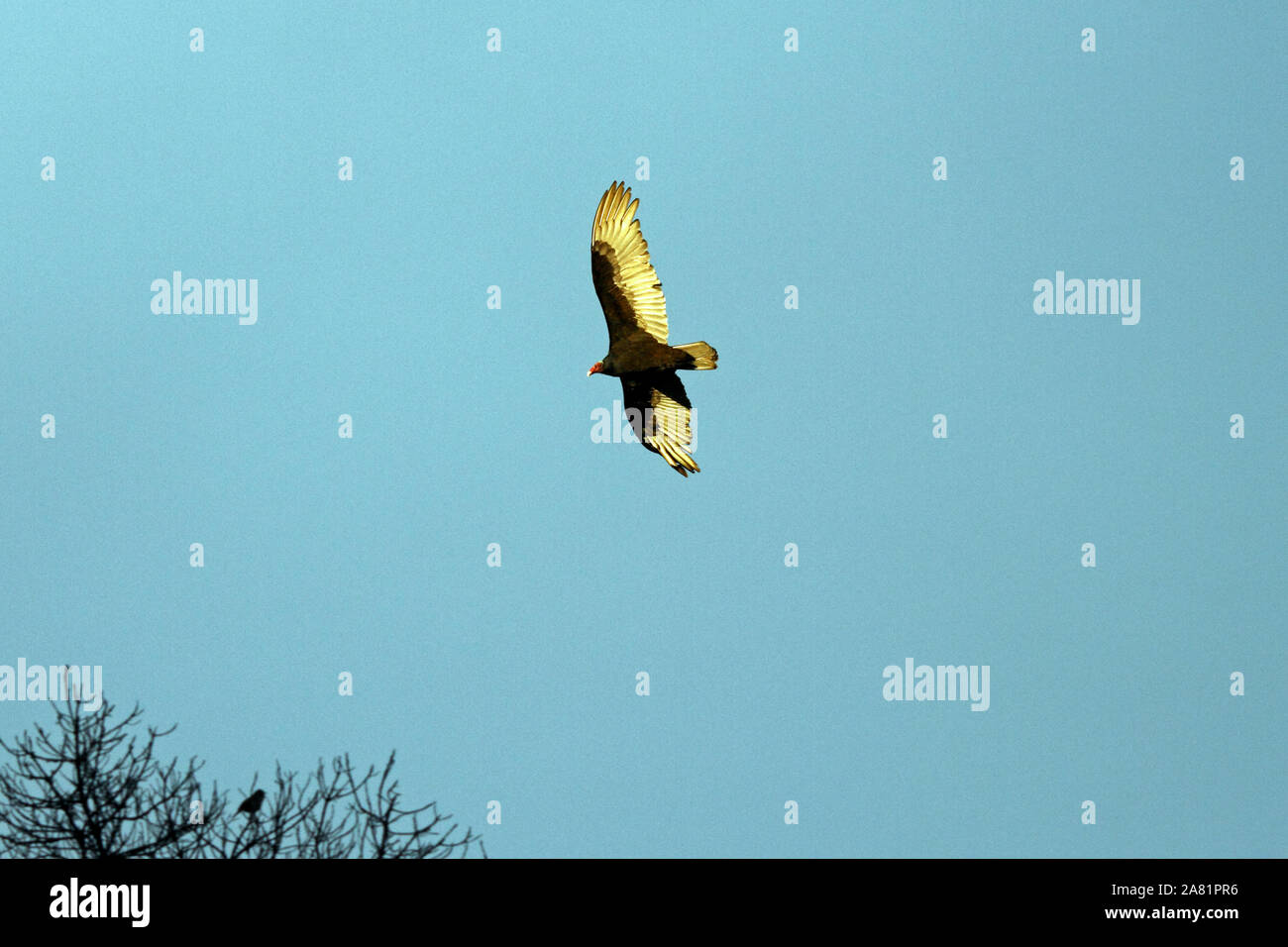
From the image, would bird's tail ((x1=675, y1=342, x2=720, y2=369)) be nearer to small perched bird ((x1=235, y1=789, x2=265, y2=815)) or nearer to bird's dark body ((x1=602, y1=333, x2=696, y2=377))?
bird's dark body ((x1=602, y1=333, x2=696, y2=377))

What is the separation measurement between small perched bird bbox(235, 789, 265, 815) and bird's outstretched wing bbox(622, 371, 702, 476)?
22.7 feet

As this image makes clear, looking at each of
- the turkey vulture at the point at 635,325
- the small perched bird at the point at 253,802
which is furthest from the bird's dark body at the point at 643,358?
the small perched bird at the point at 253,802

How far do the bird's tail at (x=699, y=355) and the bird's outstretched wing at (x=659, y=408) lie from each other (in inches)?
20.1

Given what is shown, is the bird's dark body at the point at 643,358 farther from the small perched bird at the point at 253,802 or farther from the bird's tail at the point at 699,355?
the small perched bird at the point at 253,802

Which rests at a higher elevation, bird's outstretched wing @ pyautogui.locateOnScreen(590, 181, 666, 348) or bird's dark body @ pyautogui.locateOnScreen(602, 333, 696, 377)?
bird's outstretched wing @ pyautogui.locateOnScreen(590, 181, 666, 348)

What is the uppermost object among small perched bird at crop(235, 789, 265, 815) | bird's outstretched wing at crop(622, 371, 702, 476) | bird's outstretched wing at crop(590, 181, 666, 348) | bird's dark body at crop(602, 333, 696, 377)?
bird's outstretched wing at crop(590, 181, 666, 348)

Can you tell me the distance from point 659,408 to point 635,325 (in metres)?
1.13

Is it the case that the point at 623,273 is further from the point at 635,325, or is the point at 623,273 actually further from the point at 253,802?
the point at 253,802

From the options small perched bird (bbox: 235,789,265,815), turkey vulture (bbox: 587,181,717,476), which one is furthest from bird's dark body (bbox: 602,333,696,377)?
small perched bird (bbox: 235,789,265,815)

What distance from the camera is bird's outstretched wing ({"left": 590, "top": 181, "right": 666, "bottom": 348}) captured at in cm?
1955

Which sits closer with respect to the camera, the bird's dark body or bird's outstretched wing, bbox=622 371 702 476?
the bird's dark body
